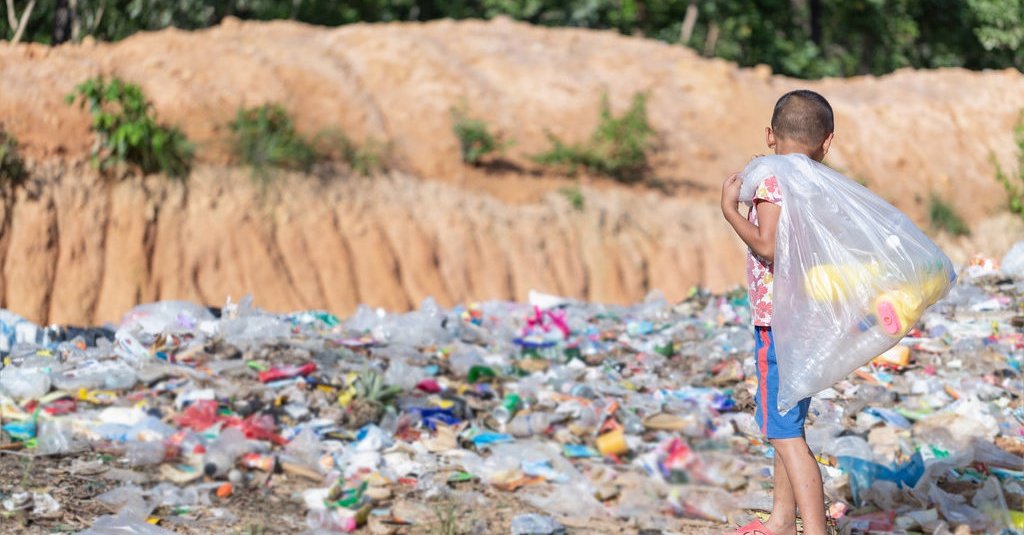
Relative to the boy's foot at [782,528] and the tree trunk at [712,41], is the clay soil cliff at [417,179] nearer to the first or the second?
the tree trunk at [712,41]

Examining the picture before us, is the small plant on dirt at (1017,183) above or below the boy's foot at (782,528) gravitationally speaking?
above

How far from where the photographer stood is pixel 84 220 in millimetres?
10680

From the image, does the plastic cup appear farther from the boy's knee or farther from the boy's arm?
the boy's arm

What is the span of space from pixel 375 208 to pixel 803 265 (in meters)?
9.30

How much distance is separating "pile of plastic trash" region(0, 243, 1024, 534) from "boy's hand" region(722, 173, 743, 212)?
165 centimetres

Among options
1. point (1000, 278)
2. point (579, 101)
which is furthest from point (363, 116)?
point (1000, 278)

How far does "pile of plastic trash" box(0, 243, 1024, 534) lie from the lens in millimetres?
5074

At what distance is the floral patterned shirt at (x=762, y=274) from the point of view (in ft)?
11.0

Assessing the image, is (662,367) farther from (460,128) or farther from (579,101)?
(579,101)

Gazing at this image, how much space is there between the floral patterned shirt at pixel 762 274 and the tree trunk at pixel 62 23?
1226 cm

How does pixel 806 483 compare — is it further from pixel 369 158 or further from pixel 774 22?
pixel 774 22

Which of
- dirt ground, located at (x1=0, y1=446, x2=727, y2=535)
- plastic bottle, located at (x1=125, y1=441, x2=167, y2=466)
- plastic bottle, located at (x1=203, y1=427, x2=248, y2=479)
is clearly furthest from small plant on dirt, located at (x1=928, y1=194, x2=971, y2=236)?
plastic bottle, located at (x1=125, y1=441, x2=167, y2=466)

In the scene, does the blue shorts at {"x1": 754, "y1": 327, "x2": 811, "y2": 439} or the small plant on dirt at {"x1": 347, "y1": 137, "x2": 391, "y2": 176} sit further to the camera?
the small plant on dirt at {"x1": 347, "y1": 137, "x2": 391, "y2": 176}

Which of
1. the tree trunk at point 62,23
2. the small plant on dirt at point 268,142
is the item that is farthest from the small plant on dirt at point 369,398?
the tree trunk at point 62,23
